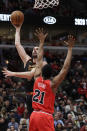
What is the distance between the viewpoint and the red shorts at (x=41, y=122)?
6.02 meters

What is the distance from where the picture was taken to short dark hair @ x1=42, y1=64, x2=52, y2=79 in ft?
19.3

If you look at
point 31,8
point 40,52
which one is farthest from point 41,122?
point 31,8

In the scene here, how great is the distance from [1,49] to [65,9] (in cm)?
428

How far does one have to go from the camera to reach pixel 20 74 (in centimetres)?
601

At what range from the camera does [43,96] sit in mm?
6113

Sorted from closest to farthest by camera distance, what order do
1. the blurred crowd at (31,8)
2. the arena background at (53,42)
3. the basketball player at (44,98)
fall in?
the basketball player at (44,98) → the arena background at (53,42) → the blurred crowd at (31,8)

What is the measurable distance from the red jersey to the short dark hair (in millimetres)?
A: 96

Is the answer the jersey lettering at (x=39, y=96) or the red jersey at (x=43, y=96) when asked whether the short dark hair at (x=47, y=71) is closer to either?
the red jersey at (x=43, y=96)

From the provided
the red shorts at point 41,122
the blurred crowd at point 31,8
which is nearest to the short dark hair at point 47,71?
the red shorts at point 41,122

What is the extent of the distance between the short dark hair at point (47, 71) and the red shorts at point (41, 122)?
63cm

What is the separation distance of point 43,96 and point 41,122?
1.42 ft

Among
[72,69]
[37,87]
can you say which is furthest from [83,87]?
[37,87]

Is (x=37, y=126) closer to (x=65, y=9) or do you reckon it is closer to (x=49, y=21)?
(x=49, y=21)

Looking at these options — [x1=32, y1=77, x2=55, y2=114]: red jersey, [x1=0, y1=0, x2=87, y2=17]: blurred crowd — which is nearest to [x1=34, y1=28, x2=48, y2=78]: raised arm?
[x1=32, y1=77, x2=55, y2=114]: red jersey
